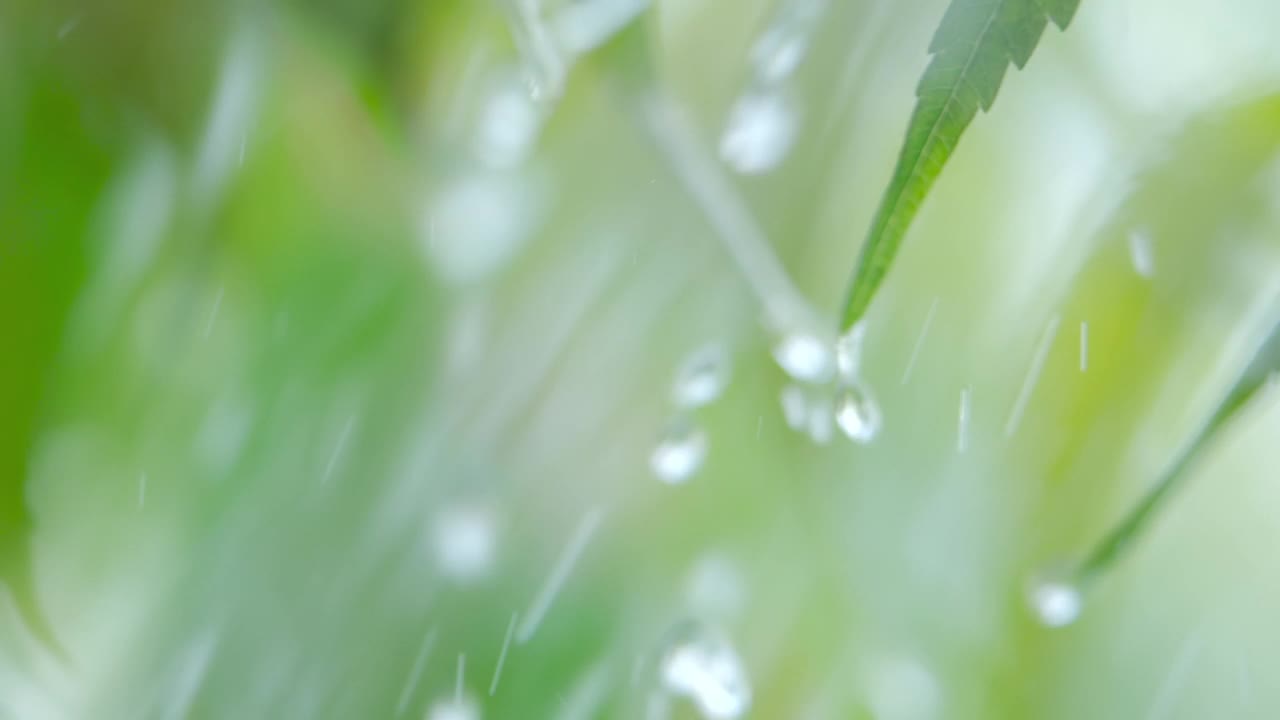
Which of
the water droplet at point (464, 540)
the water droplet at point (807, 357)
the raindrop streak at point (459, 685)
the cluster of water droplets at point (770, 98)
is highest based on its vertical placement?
the cluster of water droplets at point (770, 98)

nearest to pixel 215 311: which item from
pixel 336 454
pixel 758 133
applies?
pixel 336 454

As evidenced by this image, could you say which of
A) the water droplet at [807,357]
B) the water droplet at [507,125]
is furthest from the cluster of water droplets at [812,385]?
the water droplet at [507,125]

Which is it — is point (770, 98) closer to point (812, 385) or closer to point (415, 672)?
point (812, 385)

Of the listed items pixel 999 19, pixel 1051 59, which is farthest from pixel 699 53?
pixel 999 19

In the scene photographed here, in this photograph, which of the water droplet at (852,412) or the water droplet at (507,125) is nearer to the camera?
the water droplet at (852,412)

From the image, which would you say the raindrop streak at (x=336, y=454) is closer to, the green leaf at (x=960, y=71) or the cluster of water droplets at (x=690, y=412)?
the cluster of water droplets at (x=690, y=412)
